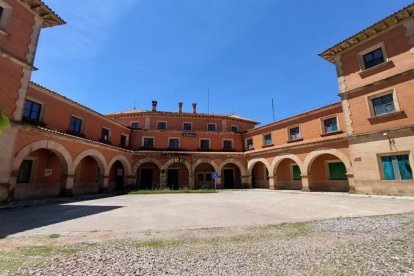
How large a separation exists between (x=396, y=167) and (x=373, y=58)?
7.51m

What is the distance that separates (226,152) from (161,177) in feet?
27.2

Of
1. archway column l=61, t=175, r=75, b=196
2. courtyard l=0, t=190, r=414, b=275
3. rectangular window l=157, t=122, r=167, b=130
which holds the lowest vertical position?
courtyard l=0, t=190, r=414, b=275

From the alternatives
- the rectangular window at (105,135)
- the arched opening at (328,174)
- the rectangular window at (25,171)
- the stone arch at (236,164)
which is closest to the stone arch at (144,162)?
the rectangular window at (105,135)

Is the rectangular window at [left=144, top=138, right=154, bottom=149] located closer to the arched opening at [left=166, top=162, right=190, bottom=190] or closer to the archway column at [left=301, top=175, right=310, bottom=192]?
the arched opening at [left=166, top=162, right=190, bottom=190]

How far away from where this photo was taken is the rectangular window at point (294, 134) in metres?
20.7

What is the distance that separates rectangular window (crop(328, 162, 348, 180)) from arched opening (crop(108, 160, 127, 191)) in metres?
19.9

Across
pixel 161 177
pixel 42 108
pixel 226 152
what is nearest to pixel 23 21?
pixel 42 108

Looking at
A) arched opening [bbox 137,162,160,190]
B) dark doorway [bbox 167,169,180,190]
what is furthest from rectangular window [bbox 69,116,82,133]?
dark doorway [bbox 167,169,180,190]

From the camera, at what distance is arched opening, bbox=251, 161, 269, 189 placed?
2525 centimetres

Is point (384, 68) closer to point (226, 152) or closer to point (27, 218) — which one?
point (226, 152)

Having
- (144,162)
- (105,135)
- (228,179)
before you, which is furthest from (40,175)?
(228,179)

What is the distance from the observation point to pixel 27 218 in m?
7.34

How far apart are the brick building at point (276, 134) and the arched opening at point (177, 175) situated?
1166 millimetres

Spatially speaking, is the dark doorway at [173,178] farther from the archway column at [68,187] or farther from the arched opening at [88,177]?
the archway column at [68,187]
